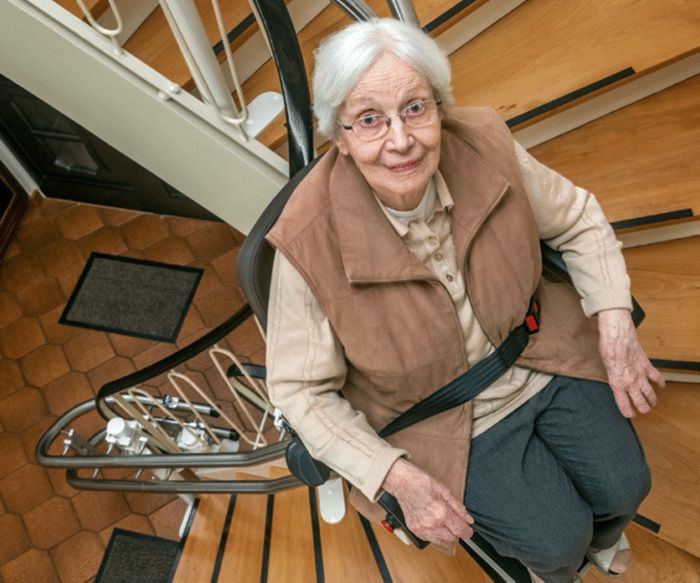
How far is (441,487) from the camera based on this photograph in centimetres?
150

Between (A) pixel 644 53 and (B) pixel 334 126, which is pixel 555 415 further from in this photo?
(A) pixel 644 53

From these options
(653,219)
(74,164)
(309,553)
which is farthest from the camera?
(74,164)

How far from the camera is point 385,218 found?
152 cm

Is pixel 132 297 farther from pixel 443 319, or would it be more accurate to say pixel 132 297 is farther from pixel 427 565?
pixel 443 319

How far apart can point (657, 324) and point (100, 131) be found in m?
1.63

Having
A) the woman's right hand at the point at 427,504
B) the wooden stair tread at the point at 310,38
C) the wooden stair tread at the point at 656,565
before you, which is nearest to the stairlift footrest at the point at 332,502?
the wooden stair tread at the point at 656,565

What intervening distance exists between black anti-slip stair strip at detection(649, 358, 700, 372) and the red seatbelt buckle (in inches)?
20.7

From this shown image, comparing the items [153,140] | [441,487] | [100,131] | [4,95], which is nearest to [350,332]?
[441,487]

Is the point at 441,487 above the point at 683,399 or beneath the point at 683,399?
above

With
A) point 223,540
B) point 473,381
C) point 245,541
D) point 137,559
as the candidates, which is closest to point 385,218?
point 473,381

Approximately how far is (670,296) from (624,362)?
0.51 metres

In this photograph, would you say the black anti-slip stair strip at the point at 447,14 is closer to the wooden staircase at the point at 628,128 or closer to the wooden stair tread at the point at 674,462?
the wooden staircase at the point at 628,128

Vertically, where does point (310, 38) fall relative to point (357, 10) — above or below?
below

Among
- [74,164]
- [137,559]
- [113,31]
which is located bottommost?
[137,559]
